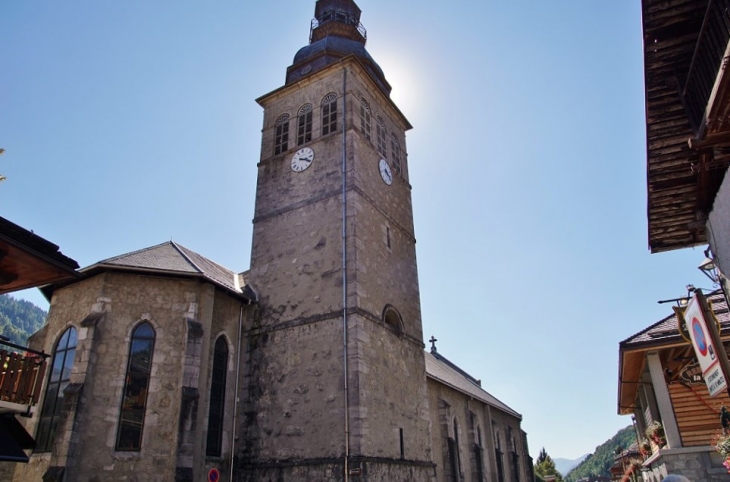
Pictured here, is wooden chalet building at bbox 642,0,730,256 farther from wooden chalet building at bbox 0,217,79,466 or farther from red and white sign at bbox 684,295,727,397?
wooden chalet building at bbox 0,217,79,466

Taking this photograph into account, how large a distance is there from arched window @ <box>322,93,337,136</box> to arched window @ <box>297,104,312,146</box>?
683 mm

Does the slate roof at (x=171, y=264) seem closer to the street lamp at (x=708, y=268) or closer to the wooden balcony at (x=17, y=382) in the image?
the wooden balcony at (x=17, y=382)

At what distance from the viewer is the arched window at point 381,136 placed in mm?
22719

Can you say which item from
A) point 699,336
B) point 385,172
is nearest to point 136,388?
point 385,172

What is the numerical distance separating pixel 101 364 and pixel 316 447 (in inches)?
252

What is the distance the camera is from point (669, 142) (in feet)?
21.9

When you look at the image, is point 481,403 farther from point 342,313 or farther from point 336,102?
point 336,102

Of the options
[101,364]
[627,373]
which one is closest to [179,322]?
[101,364]

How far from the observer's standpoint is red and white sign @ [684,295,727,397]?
4891mm

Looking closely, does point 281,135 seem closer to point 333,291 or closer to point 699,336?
point 333,291

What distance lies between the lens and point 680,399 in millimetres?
12906

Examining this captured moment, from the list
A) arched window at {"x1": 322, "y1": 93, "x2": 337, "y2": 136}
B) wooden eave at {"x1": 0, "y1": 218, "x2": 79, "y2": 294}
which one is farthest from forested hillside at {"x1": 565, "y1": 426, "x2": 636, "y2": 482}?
wooden eave at {"x1": 0, "y1": 218, "x2": 79, "y2": 294}

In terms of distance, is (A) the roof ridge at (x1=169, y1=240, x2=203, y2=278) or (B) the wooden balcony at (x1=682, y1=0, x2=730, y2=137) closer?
(B) the wooden balcony at (x1=682, y1=0, x2=730, y2=137)

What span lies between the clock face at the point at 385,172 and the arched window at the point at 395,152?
0.87m
